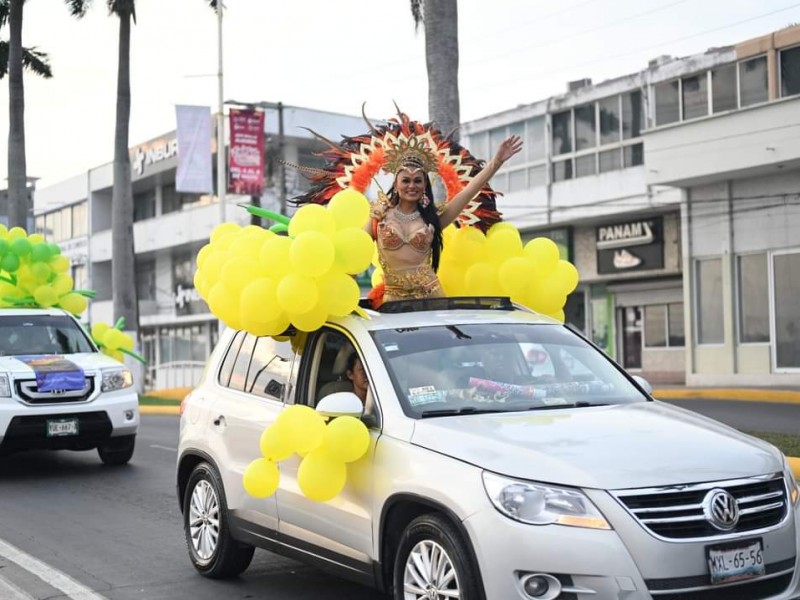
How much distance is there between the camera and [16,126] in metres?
31.6

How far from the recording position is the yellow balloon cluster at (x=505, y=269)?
300 inches

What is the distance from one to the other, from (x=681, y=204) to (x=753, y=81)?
3580mm

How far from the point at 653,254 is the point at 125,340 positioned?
62.9ft

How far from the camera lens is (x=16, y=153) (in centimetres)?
3144

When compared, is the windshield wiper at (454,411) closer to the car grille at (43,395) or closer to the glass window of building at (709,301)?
the car grille at (43,395)

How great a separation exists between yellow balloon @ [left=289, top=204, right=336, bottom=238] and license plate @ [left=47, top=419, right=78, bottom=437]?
6497mm

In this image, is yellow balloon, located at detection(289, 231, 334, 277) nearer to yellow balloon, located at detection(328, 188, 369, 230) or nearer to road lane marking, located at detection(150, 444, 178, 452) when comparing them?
yellow balloon, located at detection(328, 188, 369, 230)

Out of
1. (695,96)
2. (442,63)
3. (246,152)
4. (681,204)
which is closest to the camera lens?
(442,63)

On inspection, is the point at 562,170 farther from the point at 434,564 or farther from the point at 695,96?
the point at 434,564

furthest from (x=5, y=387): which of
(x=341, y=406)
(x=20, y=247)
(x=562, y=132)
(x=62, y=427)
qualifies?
(x=562, y=132)

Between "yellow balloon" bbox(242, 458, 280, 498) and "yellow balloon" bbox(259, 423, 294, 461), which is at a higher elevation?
"yellow balloon" bbox(259, 423, 294, 461)

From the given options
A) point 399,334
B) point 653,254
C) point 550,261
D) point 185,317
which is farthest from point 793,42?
point 185,317

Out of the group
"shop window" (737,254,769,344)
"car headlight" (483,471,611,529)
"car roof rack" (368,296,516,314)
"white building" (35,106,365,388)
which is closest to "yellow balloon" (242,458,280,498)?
"car roof rack" (368,296,516,314)

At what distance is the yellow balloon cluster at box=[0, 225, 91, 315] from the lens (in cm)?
→ 1395
